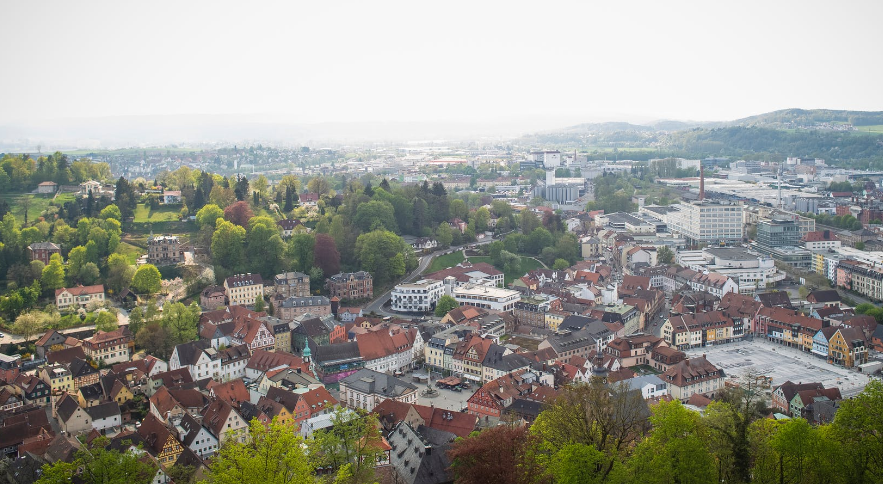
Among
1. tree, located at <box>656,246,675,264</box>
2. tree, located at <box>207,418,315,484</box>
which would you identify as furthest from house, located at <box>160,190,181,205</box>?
tree, located at <box>207,418,315,484</box>

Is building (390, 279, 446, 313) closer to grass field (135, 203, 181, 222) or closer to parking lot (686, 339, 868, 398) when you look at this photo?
parking lot (686, 339, 868, 398)

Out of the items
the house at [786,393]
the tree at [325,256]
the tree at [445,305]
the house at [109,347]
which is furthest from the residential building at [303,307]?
the house at [786,393]

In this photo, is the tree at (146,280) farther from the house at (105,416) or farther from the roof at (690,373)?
the roof at (690,373)

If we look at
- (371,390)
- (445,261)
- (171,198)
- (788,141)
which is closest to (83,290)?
(171,198)

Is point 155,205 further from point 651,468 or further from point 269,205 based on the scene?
point 651,468

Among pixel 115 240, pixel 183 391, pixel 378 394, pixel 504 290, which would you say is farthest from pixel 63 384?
pixel 504 290

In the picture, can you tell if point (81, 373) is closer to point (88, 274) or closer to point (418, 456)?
point (88, 274)
